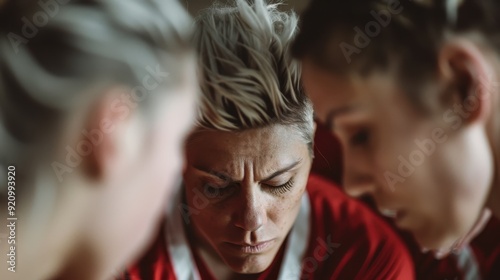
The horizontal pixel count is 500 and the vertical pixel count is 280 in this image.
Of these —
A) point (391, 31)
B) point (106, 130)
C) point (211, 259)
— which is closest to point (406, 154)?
point (391, 31)

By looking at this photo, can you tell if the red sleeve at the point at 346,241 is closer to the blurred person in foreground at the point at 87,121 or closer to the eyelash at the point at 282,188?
the eyelash at the point at 282,188

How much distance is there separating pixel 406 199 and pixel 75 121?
0.49 meters

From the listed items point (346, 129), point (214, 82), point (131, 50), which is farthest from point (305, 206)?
point (131, 50)

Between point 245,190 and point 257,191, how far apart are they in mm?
17

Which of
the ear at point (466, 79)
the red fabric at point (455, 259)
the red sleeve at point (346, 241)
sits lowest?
the red fabric at point (455, 259)

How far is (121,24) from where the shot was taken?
2.69 ft

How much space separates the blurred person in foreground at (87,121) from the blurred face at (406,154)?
22 cm

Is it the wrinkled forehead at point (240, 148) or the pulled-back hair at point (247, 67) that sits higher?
the pulled-back hair at point (247, 67)

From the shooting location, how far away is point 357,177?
92 centimetres

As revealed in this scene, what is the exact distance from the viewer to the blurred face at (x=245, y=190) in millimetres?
863

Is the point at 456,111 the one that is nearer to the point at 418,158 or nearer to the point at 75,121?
the point at 418,158

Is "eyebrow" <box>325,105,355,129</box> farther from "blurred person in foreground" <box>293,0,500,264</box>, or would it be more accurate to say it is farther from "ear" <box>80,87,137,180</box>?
"ear" <box>80,87,137,180</box>

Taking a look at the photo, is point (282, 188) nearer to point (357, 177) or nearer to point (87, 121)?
point (357, 177)

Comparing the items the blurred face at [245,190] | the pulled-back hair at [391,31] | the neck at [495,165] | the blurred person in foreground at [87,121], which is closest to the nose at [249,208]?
the blurred face at [245,190]
